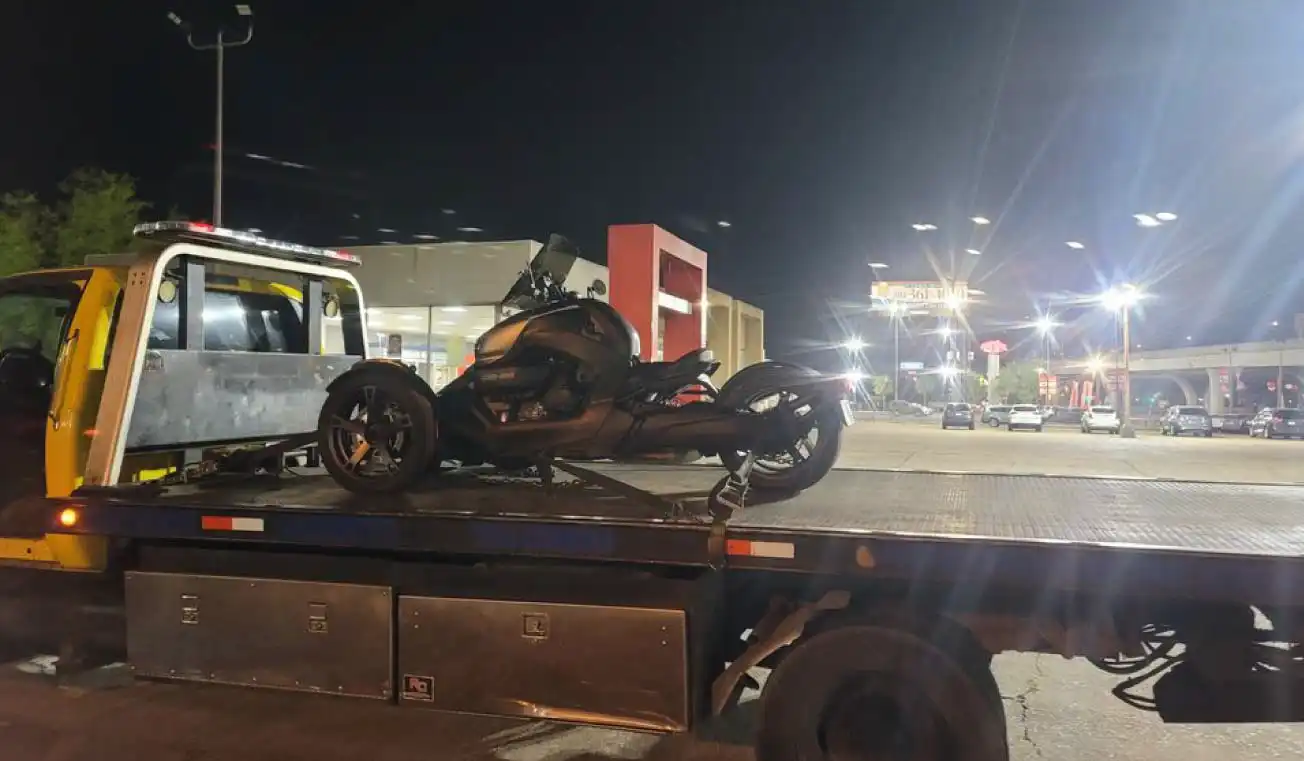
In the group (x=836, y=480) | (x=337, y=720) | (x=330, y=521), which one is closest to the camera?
(x=330, y=521)

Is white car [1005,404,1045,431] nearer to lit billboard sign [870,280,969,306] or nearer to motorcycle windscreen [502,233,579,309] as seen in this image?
lit billboard sign [870,280,969,306]

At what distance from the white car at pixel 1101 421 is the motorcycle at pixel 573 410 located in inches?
1583

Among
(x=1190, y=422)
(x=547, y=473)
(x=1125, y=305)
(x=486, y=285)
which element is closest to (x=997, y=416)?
(x=1190, y=422)

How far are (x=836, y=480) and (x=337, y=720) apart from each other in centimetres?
309

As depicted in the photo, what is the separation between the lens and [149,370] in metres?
4.70

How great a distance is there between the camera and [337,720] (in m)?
5.12

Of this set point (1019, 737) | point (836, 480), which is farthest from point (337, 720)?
point (1019, 737)

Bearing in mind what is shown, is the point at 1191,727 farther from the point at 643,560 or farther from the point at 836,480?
the point at 643,560

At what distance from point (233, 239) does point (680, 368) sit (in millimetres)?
2494

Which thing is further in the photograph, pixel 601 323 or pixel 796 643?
pixel 601 323

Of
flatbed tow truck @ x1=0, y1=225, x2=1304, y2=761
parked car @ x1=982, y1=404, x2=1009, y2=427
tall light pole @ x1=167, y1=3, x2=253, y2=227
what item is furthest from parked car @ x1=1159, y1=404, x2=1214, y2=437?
flatbed tow truck @ x1=0, y1=225, x2=1304, y2=761

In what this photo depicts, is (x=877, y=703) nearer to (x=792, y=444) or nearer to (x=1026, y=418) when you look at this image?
(x=792, y=444)

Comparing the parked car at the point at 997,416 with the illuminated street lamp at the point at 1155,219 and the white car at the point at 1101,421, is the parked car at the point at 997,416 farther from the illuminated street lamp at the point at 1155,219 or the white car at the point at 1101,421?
the illuminated street lamp at the point at 1155,219

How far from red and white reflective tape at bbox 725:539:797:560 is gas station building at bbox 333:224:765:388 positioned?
15.6m
